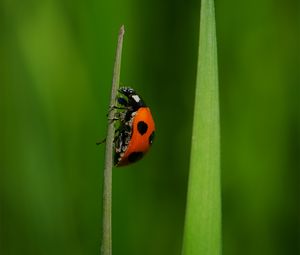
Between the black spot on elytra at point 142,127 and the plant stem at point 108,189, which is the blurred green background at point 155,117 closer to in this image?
the black spot on elytra at point 142,127

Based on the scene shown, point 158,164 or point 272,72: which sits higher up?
point 272,72

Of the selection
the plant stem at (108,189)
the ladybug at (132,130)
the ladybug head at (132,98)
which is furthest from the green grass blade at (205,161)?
the ladybug head at (132,98)

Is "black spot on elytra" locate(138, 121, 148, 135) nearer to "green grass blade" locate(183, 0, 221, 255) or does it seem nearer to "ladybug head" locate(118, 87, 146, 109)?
"ladybug head" locate(118, 87, 146, 109)

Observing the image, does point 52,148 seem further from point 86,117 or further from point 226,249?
point 226,249

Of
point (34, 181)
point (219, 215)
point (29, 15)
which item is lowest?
point (219, 215)

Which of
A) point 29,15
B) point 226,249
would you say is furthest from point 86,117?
point 226,249

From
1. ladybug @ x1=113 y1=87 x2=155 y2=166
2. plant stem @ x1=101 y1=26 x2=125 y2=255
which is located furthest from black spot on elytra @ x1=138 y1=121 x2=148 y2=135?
plant stem @ x1=101 y1=26 x2=125 y2=255
